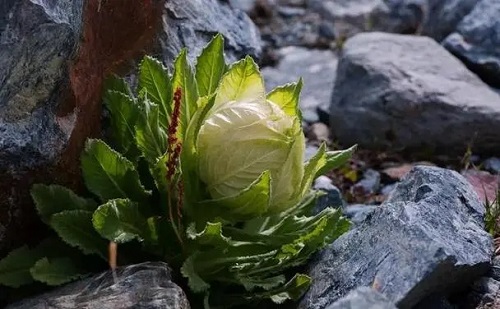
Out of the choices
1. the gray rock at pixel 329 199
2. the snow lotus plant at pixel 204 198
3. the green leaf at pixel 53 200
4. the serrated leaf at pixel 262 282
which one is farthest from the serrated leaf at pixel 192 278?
the gray rock at pixel 329 199

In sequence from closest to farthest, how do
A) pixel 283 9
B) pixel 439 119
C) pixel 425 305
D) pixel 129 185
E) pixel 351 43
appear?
pixel 425 305 → pixel 129 185 → pixel 439 119 → pixel 351 43 → pixel 283 9

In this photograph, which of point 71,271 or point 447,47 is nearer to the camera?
point 71,271

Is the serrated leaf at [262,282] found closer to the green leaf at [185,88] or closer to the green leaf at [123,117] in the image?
the green leaf at [185,88]

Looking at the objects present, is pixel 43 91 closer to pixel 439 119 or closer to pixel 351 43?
pixel 439 119

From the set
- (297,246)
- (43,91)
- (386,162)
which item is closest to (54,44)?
(43,91)

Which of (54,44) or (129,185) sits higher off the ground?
(54,44)

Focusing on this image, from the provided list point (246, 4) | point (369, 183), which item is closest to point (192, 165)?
point (369, 183)
